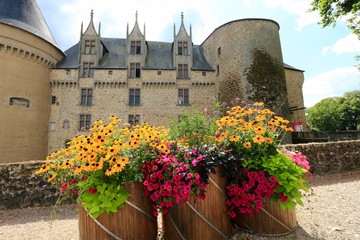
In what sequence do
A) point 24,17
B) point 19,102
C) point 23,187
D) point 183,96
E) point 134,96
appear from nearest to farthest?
1. point 23,187
2. point 19,102
3. point 24,17
4. point 134,96
5. point 183,96

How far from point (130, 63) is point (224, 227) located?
17.0 meters

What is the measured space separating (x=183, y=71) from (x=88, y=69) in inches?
335

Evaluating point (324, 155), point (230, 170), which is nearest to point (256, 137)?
point (230, 170)

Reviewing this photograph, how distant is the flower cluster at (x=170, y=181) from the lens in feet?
7.46

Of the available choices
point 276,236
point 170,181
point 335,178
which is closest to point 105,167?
point 170,181

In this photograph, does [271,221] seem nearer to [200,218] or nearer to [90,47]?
[200,218]

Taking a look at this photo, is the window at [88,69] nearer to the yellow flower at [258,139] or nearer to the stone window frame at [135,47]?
the stone window frame at [135,47]

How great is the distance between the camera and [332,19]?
11.2m

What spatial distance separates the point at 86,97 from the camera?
659 inches

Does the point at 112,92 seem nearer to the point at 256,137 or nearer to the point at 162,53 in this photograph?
the point at 162,53

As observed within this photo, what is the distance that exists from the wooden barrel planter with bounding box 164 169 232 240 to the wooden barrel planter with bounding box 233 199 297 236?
479mm

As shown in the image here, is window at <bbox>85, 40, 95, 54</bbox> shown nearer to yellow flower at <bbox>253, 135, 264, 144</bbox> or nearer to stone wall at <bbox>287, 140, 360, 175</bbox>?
stone wall at <bbox>287, 140, 360, 175</bbox>

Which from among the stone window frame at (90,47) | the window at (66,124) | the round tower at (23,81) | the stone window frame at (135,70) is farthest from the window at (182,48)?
the window at (66,124)

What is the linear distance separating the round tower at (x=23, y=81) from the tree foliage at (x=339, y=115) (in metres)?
44.1
